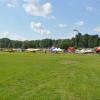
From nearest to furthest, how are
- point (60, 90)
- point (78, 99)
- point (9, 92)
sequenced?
point (78, 99) < point (9, 92) < point (60, 90)

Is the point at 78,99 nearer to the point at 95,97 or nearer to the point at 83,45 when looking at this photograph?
the point at 95,97

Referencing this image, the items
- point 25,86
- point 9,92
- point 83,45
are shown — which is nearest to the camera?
point 9,92

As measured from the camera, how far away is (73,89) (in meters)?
14.2

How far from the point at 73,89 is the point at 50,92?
4.71 ft

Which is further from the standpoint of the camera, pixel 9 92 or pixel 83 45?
pixel 83 45

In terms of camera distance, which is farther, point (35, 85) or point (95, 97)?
point (35, 85)

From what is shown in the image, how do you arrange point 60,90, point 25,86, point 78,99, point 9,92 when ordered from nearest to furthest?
point 78,99
point 9,92
point 60,90
point 25,86

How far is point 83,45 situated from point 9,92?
17501cm

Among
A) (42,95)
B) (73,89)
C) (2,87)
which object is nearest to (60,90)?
(73,89)

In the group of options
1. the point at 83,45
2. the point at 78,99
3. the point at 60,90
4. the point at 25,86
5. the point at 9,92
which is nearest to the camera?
the point at 78,99

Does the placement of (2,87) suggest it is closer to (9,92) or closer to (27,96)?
(9,92)

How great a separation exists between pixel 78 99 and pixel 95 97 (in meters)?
0.85

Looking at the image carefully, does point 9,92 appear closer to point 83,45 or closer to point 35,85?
point 35,85

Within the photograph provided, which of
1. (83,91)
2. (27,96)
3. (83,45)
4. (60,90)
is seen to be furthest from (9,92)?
(83,45)
